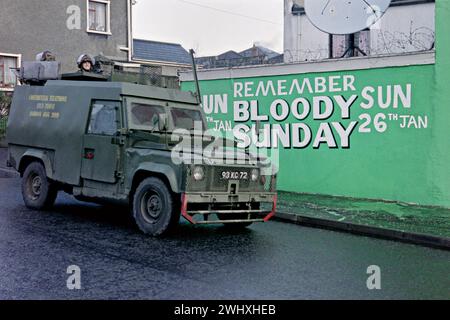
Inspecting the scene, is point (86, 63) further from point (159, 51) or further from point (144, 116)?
point (159, 51)

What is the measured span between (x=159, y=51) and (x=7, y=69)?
11.0m

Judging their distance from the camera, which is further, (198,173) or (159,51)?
(159,51)

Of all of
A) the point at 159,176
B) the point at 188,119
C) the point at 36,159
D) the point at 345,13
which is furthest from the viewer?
the point at 345,13

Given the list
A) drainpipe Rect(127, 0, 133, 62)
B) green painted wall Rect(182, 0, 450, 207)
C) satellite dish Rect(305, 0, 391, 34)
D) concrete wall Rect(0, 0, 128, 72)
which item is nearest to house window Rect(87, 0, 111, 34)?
concrete wall Rect(0, 0, 128, 72)

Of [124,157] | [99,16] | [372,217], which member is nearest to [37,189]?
[124,157]

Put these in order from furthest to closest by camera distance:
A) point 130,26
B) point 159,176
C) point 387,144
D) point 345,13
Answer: point 130,26, point 345,13, point 387,144, point 159,176

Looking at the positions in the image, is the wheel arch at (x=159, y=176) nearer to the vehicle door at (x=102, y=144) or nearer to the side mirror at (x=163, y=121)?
the vehicle door at (x=102, y=144)

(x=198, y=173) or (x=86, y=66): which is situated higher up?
(x=86, y=66)

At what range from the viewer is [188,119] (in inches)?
391

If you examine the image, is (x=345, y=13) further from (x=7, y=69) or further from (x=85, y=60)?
(x=7, y=69)

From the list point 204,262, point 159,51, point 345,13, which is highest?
point 159,51

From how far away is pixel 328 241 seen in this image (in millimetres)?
8570
